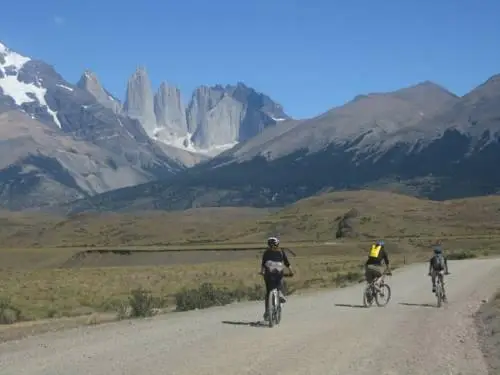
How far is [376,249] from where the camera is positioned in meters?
26.6

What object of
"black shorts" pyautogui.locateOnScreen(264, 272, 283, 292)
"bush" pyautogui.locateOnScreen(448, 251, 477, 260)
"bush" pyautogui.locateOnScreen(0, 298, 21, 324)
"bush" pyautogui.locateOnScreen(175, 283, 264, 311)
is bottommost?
"bush" pyautogui.locateOnScreen(0, 298, 21, 324)

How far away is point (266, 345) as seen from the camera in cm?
1677

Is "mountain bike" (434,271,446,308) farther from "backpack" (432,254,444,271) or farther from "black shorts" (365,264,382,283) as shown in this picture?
"black shorts" (365,264,382,283)

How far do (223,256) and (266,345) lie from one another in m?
84.9

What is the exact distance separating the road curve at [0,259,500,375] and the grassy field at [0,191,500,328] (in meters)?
9.52

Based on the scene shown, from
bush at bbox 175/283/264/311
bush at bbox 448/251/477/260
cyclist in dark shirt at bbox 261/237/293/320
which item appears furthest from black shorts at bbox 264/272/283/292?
bush at bbox 448/251/477/260

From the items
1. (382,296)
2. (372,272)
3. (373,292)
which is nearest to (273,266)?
(372,272)

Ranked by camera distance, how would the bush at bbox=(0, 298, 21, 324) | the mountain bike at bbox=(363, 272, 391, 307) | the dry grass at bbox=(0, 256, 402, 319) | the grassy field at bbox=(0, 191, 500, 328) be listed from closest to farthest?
1. the mountain bike at bbox=(363, 272, 391, 307)
2. the bush at bbox=(0, 298, 21, 324)
3. the dry grass at bbox=(0, 256, 402, 319)
4. the grassy field at bbox=(0, 191, 500, 328)

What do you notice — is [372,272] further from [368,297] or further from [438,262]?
[438,262]

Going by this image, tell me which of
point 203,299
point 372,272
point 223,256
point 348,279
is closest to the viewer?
point 372,272

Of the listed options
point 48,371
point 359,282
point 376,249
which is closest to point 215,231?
point 359,282

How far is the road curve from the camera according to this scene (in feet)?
46.4

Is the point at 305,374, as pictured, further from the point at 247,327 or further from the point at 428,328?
the point at 428,328

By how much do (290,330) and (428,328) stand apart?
3.89 meters
